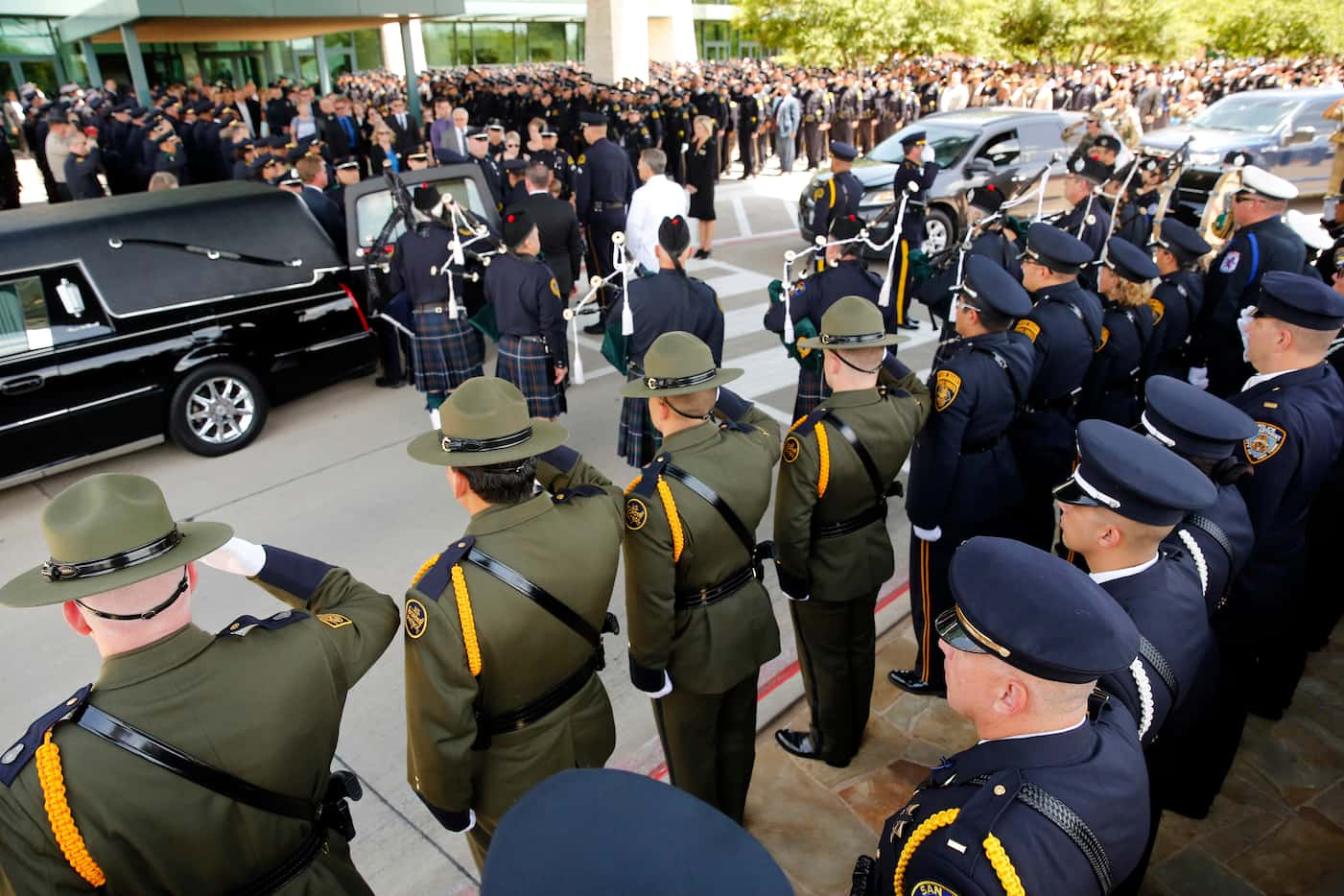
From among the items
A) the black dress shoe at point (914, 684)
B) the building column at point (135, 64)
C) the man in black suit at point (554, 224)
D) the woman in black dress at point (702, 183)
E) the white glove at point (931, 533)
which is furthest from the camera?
the building column at point (135, 64)

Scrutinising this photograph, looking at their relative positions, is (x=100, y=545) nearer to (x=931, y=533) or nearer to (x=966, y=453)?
(x=931, y=533)

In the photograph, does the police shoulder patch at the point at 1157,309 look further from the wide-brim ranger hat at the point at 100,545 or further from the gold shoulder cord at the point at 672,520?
the wide-brim ranger hat at the point at 100,545

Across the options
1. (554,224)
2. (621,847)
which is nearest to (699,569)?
(621,847)

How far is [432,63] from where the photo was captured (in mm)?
48312

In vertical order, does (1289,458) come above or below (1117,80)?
below

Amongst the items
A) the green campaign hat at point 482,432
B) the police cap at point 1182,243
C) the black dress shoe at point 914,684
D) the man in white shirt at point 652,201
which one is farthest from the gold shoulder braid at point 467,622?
the man in white shirt at point 652,201

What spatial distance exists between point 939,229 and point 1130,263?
676cm

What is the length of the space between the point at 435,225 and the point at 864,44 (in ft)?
102

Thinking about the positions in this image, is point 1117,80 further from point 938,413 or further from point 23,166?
point 23,166

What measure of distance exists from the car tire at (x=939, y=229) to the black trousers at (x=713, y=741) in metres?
8.90

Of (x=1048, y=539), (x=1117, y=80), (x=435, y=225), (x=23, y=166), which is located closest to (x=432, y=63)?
(x=23, y=166)

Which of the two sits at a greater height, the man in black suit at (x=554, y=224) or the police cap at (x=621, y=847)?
the police cap at (x=621, y=847)

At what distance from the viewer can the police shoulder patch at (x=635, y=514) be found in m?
2.87

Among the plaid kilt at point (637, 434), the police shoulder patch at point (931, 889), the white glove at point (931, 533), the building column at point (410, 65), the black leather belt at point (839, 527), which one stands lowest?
the plaid kilt at point (637, 434)
